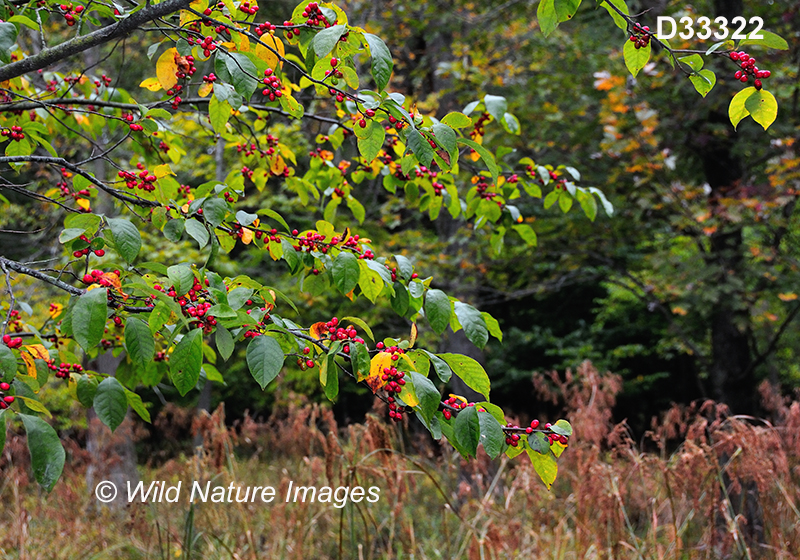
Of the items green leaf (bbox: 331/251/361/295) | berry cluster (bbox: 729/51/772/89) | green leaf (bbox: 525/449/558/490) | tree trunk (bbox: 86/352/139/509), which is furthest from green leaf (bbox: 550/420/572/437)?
tree trunk (bbox: 86/352/139/509)

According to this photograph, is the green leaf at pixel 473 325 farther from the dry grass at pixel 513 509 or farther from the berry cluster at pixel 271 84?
the dry grass at pixel 513 509

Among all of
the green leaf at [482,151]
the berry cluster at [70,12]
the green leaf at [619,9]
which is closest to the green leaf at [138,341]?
the green leaf at [482,151]

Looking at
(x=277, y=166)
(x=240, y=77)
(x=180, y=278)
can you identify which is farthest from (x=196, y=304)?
(x=277, y=166)

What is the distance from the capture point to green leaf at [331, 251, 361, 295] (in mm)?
1365

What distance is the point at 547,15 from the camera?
1.34 metres

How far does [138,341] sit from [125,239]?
0.27 meters

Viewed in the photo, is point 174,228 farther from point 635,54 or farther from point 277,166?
point 635,54

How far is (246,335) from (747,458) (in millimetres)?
2236

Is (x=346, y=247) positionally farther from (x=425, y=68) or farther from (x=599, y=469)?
(x=425, y=68)

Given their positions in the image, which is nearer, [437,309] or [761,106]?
[761,106]

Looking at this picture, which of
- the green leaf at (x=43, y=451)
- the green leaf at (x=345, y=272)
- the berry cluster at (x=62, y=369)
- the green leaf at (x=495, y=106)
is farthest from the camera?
the green leaf at (x=495, y=106)

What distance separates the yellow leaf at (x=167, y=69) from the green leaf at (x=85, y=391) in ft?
2.66

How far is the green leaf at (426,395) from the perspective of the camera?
3.81ft

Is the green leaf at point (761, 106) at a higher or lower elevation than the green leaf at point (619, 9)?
lower
